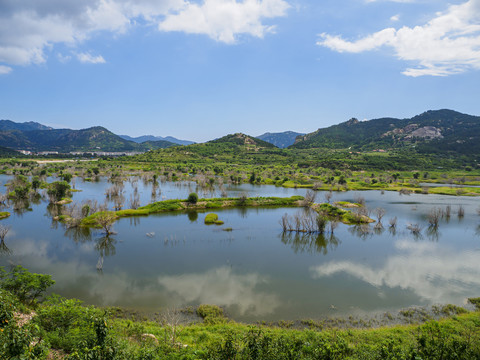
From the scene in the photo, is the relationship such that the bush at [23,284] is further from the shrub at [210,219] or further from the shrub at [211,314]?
the shrub at [210,219]

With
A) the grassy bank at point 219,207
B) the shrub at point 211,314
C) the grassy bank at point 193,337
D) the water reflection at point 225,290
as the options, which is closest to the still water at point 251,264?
the water reflection at point 225,290

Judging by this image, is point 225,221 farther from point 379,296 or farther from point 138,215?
point 379,296

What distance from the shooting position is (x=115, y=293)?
2762 cm

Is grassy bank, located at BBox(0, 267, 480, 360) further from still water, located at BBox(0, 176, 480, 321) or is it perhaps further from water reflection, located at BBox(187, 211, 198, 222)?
water reflection, located at BBox(187, 211, 198, 222)

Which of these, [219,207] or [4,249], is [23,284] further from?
[219,207]

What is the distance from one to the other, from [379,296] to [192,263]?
22097 mm

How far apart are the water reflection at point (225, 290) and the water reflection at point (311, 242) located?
42.2ft

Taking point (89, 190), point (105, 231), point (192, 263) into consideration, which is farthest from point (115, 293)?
point (89, 190)

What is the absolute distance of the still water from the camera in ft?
89.7

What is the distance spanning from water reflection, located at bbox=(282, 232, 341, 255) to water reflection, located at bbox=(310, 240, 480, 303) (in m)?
5.37

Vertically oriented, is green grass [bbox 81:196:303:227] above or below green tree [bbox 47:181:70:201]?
below

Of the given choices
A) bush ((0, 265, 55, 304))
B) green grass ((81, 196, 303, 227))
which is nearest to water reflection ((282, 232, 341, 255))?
green grass ((81, 196, 303, 227))

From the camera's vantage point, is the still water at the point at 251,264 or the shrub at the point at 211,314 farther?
the still water at the point at 251,264

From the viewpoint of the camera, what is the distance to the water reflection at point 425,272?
30375mm
